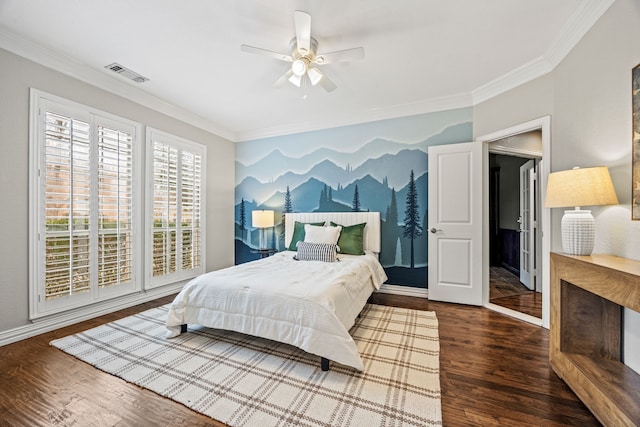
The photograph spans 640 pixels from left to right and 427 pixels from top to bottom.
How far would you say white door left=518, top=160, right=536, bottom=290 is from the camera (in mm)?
3980

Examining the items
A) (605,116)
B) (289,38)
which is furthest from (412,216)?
(289,38)

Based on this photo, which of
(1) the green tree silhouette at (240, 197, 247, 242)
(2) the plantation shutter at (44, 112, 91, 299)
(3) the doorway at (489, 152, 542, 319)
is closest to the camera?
(2) the plantation shutter at (44, 112, 91, 299)

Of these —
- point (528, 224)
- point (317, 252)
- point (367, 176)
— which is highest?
point (367, 176)

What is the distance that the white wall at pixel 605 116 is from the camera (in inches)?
65.4

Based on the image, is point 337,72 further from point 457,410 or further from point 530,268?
point 530,268

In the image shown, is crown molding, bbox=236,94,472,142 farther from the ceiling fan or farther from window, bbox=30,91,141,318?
window, bbox=30,91,141,318

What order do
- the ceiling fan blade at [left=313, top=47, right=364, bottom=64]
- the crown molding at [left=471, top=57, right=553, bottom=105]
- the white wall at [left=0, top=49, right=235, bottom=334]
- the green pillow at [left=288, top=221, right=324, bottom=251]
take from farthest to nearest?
the green pillow at [left=288, top=221, right=324, bottom=251] < the crown molding at [left=471, top=57, right=553, bottom=105] < the white wall at [left=0, top=49, right=235, bottom=334] < the ceiling fan blade at [left=313, top=47, right=364, bottom=64]

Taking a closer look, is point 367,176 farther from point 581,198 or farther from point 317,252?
point 581,198

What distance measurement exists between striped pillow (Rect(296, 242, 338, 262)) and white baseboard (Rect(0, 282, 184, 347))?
2.09 m

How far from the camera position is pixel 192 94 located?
347cm

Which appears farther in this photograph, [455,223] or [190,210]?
[190,210]

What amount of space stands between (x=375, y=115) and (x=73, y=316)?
443cm

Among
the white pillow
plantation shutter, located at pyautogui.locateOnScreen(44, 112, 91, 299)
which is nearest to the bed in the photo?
the white pillow

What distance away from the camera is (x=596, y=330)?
1.76 meters
